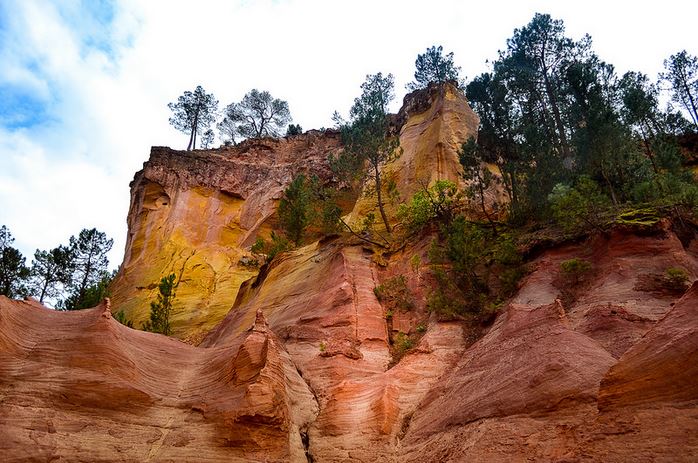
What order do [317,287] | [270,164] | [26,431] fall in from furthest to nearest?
[270,164]
[317,287]
[26,431]

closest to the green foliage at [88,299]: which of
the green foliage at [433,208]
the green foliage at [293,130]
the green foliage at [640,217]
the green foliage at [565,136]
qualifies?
the green foliage at [433,208]

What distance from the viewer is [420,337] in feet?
61.0

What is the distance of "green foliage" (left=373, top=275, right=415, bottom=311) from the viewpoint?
20609 millimetres

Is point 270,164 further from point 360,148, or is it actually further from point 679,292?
point 679,292

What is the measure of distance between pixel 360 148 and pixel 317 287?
1257 centimetres

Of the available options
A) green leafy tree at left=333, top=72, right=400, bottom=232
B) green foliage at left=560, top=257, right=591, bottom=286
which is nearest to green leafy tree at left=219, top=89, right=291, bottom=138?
green leafy tree at left=333, top=72, right=400, bottom=232

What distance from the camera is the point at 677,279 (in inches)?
558

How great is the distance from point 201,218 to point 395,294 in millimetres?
31192

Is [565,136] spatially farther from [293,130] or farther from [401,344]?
[293,130]

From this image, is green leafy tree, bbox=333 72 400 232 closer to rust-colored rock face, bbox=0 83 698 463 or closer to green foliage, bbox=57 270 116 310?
rust-colored rock face, bbox=0 83 698 463

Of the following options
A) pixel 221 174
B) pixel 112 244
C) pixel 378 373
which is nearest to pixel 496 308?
pixel 378 373

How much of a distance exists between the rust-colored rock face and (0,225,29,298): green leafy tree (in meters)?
21.3

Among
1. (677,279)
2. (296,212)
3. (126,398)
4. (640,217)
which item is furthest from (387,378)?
(296,212)

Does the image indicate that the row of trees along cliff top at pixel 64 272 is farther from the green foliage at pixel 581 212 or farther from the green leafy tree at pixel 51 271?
the green foliage at pixel 581 212
